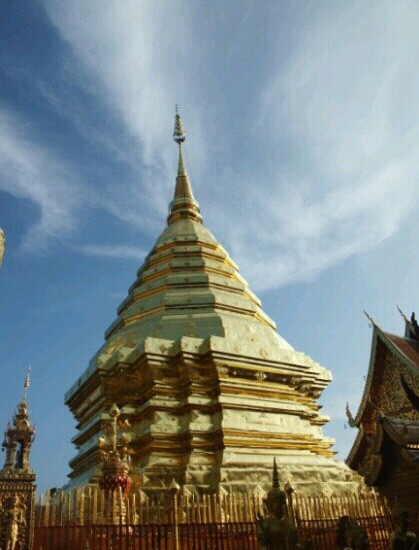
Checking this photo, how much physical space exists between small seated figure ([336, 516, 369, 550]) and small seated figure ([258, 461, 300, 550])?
1.01 meters

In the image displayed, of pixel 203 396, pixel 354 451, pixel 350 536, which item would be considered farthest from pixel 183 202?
pixel 350 536

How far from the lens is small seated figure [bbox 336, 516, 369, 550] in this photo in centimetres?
721

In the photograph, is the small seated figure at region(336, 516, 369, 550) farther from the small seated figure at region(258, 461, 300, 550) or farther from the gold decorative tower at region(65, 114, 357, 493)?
the gold decorative tower at region(65, 114, 357, 493)

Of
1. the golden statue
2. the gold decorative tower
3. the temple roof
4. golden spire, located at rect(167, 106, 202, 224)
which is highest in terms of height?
golden spire, located at rect(167, 106, 202, 224)

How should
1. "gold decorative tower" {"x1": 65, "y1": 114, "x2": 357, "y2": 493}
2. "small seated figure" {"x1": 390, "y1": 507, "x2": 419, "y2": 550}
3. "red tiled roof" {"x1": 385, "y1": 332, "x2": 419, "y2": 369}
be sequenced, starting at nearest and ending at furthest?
"small seated figure" {"x1": 390, "y1": 507, "x2": 419, "y2": 550}, "gold decorative tower" {"x1": 65, "y1": 114, "x2": 357, "y2": 493}, "red tiled roof" {"x1": 385, "y1": 332, "x2": 419, "y2": 369}

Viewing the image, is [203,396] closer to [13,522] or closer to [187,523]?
[187,523]

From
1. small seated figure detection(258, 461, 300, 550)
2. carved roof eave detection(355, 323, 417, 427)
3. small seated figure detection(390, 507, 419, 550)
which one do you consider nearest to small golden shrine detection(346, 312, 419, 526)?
carved roof eave detection(355, 323, 417, 427)

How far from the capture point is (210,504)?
30.1ft

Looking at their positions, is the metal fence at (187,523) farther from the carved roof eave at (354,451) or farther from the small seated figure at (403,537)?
the small seated figure at (403,537)

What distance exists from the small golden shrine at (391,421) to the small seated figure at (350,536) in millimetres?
987

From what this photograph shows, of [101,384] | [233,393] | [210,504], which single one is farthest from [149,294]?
[210,504]

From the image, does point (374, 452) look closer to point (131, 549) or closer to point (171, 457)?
point (131, 549)

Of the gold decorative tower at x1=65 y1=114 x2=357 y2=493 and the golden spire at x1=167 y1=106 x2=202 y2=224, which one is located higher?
the golden spire at x1=167 y1=106 x2=202 y2=224

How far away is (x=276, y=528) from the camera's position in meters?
6.92
